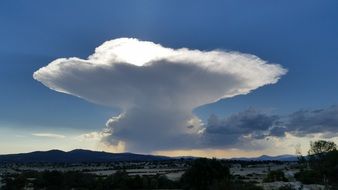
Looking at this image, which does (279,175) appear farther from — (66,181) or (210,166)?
(66,181)

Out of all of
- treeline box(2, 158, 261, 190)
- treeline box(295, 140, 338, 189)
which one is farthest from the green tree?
treeline box(295, 140, 338, 189)

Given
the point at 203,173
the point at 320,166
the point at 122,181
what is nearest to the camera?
the point at 203,173

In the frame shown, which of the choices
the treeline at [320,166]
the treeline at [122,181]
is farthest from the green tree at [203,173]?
the treeline at [320,166]

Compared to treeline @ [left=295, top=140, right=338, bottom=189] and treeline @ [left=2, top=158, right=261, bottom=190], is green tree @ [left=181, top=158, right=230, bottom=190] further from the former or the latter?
treeline @ [left=295, top=140, right=338, bottom=189]

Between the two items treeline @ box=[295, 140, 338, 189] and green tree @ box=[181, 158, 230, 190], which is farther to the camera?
treeline @ box=[295, 140, 338, 189]

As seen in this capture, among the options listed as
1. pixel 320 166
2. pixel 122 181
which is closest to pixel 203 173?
pixel 122 181

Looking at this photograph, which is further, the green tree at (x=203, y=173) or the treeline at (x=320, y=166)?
the treeline at (x=320, y=166)

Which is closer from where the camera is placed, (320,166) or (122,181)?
(122,181)

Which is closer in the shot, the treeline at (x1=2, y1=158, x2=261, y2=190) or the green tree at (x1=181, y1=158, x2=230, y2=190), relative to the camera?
the green tree at (x1=181, y1=158, x2=230, y2=190)

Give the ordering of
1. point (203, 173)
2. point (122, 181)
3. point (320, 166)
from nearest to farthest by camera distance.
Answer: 1. point (203, 173)
2. point (122, 181)
3. point (320, 166)

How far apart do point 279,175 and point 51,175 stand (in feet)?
181

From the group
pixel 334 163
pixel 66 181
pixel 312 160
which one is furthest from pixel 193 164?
→ pixel 312 160

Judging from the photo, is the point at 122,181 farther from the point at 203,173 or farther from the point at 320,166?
the point at 320,166

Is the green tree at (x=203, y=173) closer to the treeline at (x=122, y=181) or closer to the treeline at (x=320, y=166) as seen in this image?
the treeline at (x=122, y=181)
